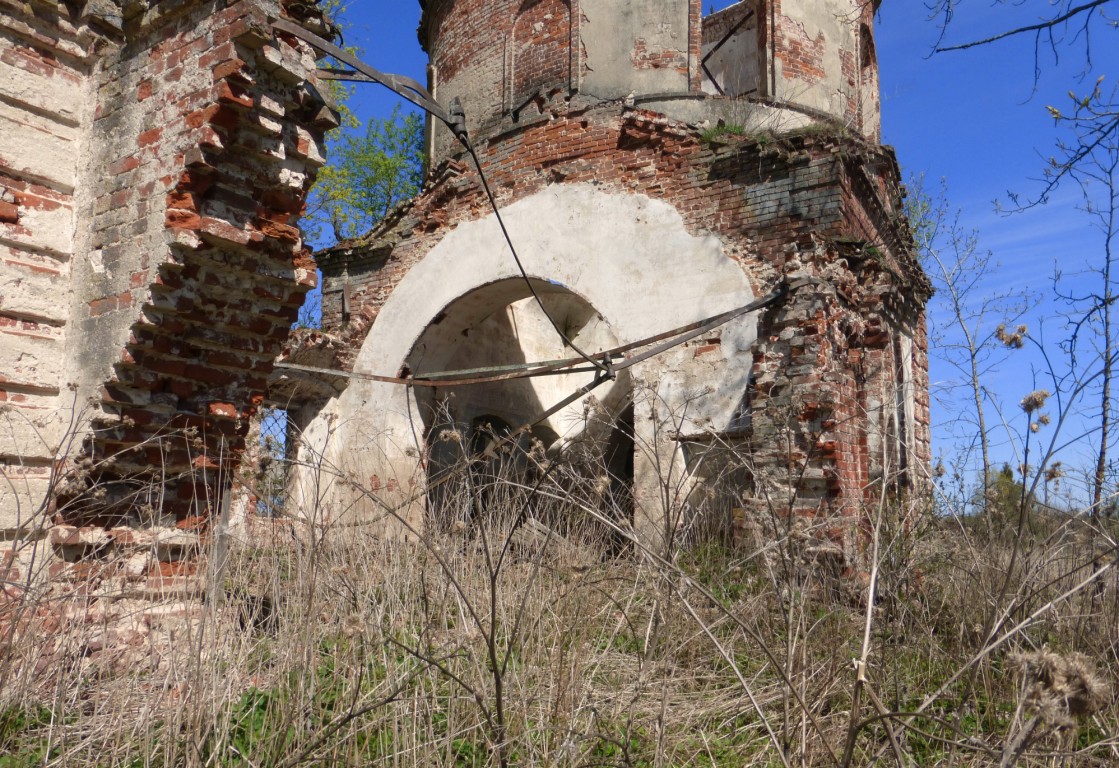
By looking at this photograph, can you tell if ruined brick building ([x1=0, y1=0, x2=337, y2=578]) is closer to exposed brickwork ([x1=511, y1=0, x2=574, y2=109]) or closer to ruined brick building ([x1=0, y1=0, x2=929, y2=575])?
ruined brick building ([x1=0, y1=0, x2=929, y2=575])

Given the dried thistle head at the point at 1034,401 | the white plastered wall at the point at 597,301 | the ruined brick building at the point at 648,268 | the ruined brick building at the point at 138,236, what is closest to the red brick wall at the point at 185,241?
the ruined brick building at the point at 138,236

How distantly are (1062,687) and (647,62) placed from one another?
400 inches

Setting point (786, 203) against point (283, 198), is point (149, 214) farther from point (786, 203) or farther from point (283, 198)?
point (786, 203)

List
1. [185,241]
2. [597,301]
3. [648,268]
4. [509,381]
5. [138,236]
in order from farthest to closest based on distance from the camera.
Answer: [509,381], [597,301], [648,268], [138,236], [185,241]

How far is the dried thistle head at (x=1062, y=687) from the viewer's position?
1.57 meters

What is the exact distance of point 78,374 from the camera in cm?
416

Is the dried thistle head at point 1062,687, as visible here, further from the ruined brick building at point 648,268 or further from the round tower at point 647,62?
the round tower at point 647,62

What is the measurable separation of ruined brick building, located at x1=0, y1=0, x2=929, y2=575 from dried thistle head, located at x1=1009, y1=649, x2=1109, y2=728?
1.59 m

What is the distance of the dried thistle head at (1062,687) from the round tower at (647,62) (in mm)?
8521

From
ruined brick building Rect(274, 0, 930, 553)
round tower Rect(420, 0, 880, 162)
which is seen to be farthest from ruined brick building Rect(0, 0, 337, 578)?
round tower Rect(420, 0, 880, 162)

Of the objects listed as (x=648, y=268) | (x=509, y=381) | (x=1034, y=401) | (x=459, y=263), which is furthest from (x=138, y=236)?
(x=509, y=381)

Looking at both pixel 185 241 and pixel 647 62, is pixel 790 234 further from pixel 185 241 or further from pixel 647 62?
pixel 185 241

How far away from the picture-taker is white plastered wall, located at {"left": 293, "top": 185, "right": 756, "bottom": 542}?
783 cm

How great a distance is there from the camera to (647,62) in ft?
34.9
